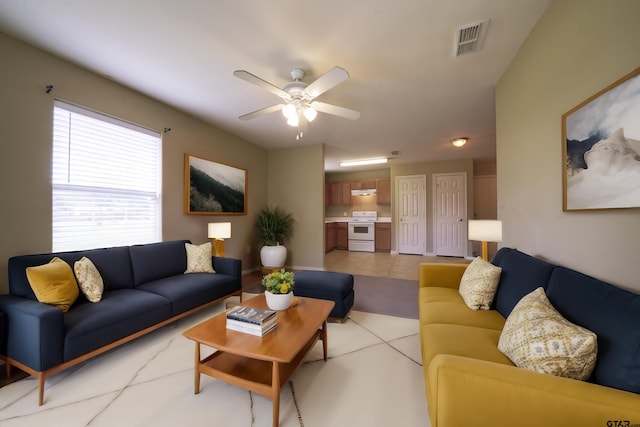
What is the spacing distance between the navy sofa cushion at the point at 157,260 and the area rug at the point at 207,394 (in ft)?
2.41

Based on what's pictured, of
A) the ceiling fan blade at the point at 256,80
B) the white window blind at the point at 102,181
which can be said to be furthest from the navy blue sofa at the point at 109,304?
the ceiling fan blade at the point at 256,80

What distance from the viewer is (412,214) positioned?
262 inches

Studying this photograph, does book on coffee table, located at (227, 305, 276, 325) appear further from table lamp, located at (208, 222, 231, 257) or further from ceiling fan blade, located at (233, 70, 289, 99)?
table lamp, located at (208, 222, 231, 257)

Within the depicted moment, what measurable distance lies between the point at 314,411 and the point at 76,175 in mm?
2964

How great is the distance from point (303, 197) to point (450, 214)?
4.03 m

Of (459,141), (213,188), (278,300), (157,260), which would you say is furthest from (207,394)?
(459,141)

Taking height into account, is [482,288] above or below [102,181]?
below

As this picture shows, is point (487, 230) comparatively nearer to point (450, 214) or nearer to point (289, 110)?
point (289, 110)

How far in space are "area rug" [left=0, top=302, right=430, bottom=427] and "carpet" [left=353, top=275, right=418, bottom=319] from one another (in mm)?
770

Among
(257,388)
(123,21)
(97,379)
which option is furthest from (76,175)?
(257,388)

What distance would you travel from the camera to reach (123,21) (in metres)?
1.76

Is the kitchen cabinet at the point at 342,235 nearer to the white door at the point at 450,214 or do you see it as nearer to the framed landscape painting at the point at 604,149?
the white door at the point at 450,214

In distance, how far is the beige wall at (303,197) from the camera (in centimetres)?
480

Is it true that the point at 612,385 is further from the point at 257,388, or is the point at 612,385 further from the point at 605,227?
the point at 257,388
